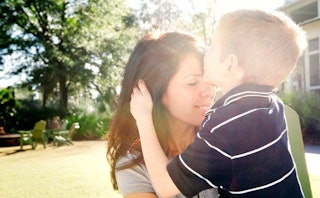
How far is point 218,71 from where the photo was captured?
1988mm

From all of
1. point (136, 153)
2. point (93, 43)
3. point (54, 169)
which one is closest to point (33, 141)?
point (54, 169)

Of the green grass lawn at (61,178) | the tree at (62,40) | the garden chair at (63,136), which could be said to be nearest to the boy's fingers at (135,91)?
the green grass lawn at (61,178)

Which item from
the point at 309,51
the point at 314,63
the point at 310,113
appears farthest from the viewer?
the point at 314,63

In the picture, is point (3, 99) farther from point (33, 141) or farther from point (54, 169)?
point (54, 169)

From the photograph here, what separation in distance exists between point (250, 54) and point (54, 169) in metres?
10.8

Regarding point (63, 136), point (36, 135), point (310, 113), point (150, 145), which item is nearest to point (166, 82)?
point (150, 145)

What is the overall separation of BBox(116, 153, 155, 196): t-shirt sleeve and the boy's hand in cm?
23

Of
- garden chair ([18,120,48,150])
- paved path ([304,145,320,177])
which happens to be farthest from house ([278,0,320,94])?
garden chair ([18,120,48,150])

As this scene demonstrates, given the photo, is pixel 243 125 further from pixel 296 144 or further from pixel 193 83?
pixel 296 144

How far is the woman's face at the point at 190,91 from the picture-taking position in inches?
90.2

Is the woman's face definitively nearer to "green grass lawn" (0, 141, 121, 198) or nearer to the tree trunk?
"green grass lawn" (0, 141, 121, 198)

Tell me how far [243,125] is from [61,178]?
8869 millimetres

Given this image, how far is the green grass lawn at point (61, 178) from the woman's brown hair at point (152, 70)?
5.49m

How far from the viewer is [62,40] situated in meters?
31.9
